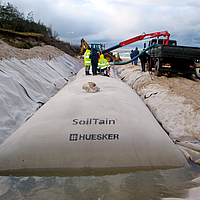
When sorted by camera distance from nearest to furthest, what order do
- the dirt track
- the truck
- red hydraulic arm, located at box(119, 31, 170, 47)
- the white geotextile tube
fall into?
the white geotextile tube, the dirt track, the truck, red hydraulic arm, located at box(119, 31, 170, 47)

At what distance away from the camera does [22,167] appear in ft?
5.94

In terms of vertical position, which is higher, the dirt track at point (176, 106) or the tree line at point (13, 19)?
the tree line at point (13, 19)

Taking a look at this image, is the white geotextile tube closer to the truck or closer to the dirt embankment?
the dirt embankment

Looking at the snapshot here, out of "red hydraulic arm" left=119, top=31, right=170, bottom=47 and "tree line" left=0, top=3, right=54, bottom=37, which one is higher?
"tree line" left=0, top=3, right=54, bottom=37

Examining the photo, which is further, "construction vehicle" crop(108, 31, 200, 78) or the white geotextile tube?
"construction vehicle" crop(108, 31, 200, 78)

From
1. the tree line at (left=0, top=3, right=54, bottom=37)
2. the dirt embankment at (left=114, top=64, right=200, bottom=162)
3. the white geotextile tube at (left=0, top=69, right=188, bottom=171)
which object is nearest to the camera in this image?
the white geotextile tube at (left=0, top=69, right=188, bottom=171)

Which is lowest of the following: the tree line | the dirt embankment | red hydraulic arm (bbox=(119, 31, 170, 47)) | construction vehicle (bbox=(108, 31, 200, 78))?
the dirt embankment

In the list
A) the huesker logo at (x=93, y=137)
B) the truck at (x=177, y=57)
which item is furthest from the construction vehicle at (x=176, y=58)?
the huesker logo at (x=93, y=137)

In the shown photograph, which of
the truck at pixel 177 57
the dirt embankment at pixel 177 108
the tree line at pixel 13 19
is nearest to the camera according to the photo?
the dirt embankment at pixel 177 108

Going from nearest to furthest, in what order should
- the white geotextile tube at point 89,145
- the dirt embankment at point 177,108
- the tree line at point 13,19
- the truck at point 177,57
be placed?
the white geotextile tube at point 89,145 < the dirt embankment at point 177,108 < the truck at point 177,57 < the tree line at point 13,19

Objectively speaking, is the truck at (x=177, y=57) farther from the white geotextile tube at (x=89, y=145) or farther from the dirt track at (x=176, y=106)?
the white geotextile tube at (x=89, y=145)

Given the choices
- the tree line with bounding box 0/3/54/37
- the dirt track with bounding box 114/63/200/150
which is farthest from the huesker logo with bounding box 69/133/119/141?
the tree line with bounding box 0/3/54/37

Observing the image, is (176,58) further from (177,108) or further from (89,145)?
(89,145)

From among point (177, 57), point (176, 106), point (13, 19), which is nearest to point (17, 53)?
point (177, 57)
